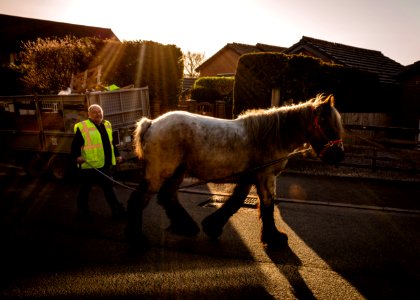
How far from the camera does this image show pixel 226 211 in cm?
471

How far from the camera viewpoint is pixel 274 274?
12.6ft

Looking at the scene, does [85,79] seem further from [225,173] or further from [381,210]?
[381,210]

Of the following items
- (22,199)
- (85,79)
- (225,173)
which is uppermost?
(85,79)

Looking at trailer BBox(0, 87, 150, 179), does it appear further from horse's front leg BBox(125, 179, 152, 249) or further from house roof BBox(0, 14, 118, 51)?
house roof BBox(0, 14, 118, 51)

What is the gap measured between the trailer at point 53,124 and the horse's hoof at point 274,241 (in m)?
4.75

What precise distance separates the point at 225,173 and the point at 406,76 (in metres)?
15.1

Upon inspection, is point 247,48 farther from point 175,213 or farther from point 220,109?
point 175,213

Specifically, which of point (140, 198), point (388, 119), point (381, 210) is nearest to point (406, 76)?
point (388, 119)

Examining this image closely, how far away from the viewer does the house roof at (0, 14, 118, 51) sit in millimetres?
28188

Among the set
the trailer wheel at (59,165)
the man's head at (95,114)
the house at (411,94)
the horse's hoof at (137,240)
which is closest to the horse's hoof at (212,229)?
the horse's hoof at (137,240)

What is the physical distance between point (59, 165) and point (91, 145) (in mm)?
3477

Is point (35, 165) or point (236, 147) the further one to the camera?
point (35, 165)

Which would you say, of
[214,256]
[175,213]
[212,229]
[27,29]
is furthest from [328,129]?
[27,29]

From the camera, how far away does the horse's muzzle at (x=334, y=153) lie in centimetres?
426
